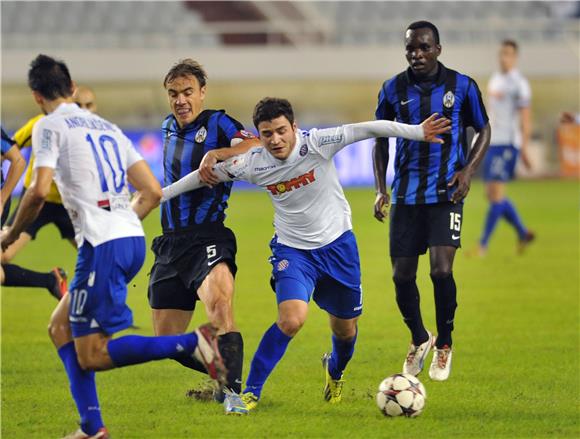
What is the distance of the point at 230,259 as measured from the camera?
686cm

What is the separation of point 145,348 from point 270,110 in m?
1.64

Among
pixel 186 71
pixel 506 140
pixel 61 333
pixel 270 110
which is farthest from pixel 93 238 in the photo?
pixel 506 140

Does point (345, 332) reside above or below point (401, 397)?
above

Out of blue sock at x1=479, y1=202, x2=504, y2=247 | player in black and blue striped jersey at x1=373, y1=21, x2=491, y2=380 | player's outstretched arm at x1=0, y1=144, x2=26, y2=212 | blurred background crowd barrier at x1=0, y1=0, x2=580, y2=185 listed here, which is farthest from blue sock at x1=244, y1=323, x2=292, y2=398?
blurred background crowd barrier at x1=0, y1=0, x2=580, y2=185

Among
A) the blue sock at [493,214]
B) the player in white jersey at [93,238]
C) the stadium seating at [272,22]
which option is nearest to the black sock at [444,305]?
the player in white jersey at [93,238]

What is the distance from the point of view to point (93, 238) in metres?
5.57

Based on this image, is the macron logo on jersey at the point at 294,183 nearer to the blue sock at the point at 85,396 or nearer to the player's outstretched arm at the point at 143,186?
the player's outstretched arm at the point at 143,186

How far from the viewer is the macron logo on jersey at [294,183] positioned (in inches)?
261

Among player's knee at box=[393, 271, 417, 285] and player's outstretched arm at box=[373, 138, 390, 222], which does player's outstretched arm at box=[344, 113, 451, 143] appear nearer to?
player's outstretched arm at box=[373, 138, 390, 222]

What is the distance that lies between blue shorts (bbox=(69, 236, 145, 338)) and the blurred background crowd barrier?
860 inches

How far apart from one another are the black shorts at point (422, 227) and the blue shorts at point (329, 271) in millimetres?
880

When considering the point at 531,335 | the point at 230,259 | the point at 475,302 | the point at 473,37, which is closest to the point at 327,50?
the point at 473,37

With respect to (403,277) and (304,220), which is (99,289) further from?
(403,277)

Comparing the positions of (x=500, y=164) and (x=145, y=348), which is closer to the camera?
(x=145, y=348)
